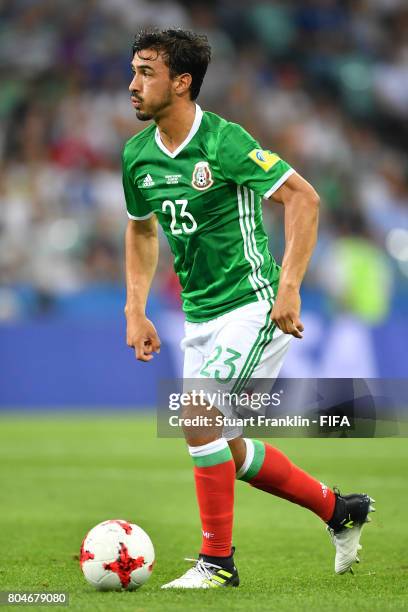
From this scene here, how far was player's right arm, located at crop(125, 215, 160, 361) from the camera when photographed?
17.3 ft

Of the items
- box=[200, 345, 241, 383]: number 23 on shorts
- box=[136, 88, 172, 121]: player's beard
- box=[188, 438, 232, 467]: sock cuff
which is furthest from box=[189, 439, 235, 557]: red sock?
box=[136, 88, 172, 121]: player's beard

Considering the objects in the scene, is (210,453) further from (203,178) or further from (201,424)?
A: (203,178)

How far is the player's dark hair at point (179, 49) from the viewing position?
5074 millimetres

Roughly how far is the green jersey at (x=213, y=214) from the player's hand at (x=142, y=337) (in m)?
0.21

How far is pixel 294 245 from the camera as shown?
4797mm

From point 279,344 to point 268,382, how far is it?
0.18 metres

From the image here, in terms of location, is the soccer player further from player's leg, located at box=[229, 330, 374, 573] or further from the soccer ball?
the soccer ball

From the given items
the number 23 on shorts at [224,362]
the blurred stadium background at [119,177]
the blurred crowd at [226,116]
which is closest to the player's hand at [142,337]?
the number 23 on shorts at [224,362]

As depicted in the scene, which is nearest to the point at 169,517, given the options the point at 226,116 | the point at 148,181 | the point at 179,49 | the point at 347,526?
the point at 347,526

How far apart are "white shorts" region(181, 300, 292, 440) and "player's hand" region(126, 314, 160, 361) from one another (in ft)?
0.52

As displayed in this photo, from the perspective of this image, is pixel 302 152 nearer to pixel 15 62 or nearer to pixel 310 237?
pixel 15 62

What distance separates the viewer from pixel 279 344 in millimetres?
5125

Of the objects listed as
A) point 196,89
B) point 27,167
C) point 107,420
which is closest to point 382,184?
point 27,167

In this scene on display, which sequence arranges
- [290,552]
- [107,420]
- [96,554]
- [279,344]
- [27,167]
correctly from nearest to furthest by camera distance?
[96,554] < [279,344] < [290,552] < [107,420] < [27,167]
